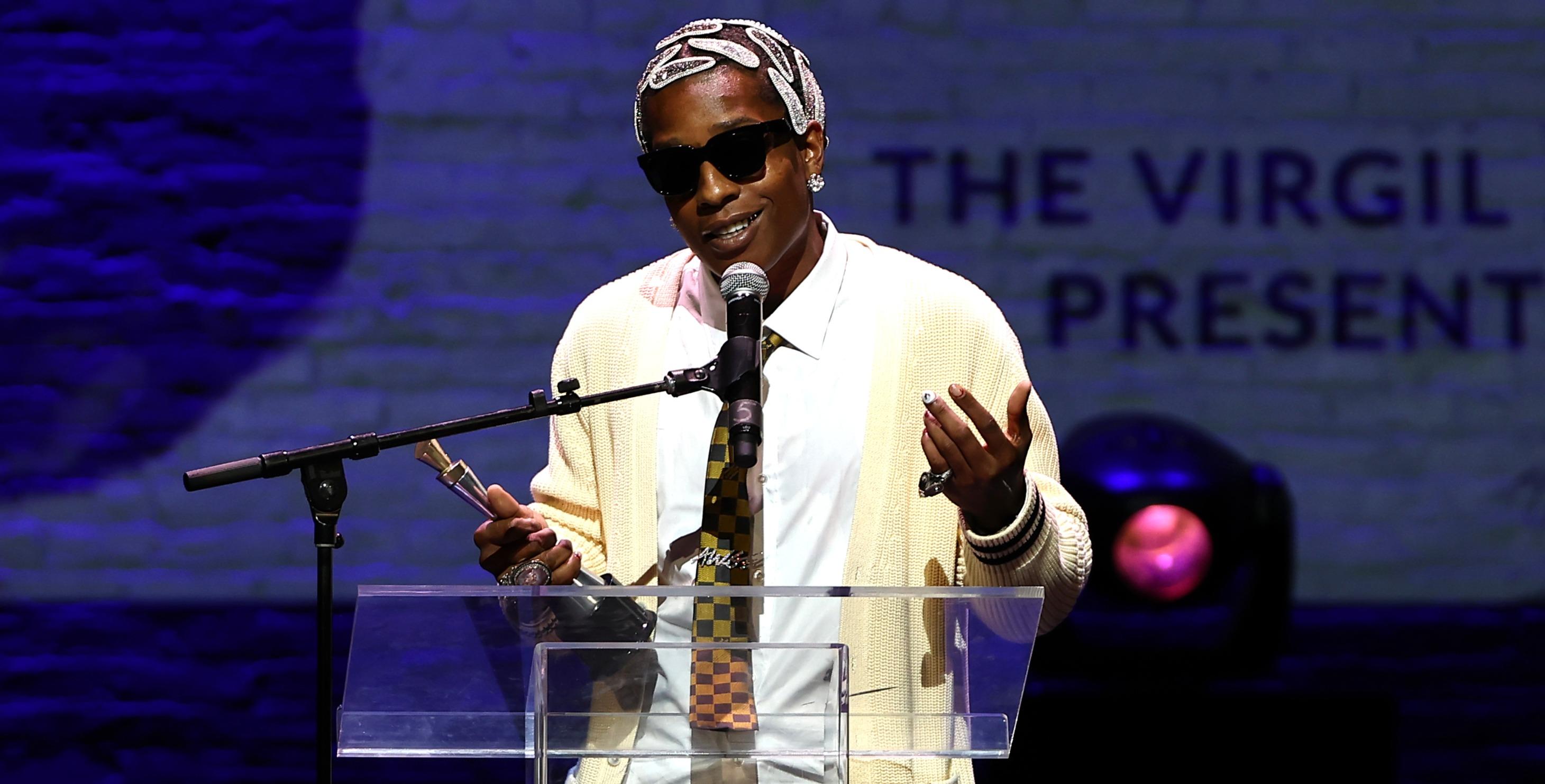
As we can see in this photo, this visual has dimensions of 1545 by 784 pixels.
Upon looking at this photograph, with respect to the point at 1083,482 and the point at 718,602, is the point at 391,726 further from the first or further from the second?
the point at 1083,482

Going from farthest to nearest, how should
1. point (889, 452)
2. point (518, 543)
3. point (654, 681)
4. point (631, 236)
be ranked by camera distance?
1. point (631, 236)
2. point (889, 452)
3. point (518, 543)
4. point (654, 681)

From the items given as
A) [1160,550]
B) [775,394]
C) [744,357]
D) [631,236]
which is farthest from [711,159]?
[631,236]

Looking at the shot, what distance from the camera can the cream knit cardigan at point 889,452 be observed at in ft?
6.63

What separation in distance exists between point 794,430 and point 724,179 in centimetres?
33

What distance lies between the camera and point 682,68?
2205mm

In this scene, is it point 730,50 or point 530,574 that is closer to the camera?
point 530,574

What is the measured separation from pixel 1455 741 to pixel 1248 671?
70 centimetres

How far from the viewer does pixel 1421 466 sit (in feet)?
12.3

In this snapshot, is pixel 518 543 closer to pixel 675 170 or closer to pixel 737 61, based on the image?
pixel 675 170

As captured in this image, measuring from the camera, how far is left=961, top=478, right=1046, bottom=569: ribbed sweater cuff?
1919 mm

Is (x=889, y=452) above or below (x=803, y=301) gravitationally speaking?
below

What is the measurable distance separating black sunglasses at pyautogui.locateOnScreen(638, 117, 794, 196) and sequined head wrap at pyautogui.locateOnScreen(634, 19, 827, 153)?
61 mm

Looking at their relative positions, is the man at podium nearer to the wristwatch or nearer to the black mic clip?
the wristwatch

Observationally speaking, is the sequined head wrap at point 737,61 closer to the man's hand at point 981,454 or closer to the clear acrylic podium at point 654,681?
the man's hand at point 981,454
